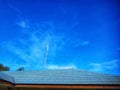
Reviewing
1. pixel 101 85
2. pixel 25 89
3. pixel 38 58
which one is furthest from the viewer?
pixel 38 58

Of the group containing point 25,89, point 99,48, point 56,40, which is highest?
point 56,40

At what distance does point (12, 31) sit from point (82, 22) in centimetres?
348

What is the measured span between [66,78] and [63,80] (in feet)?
0.64

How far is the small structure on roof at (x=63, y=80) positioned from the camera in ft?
26.4

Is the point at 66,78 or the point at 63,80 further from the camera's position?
the point at 66,78

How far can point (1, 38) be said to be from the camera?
10586 mm

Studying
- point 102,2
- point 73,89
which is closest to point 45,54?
point 73,89

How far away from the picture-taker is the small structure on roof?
317 inches

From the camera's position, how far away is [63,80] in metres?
8.36

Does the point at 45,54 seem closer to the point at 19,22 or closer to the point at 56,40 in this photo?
the point at 56,40

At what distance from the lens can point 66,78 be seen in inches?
334

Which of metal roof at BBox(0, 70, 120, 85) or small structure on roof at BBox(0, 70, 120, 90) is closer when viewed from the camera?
small structure on roof at BBox(0, 70, 120, 90)

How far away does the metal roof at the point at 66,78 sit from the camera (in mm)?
8188

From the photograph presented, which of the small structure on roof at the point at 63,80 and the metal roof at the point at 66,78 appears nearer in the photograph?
the small structure on roof at the point at 63,80
